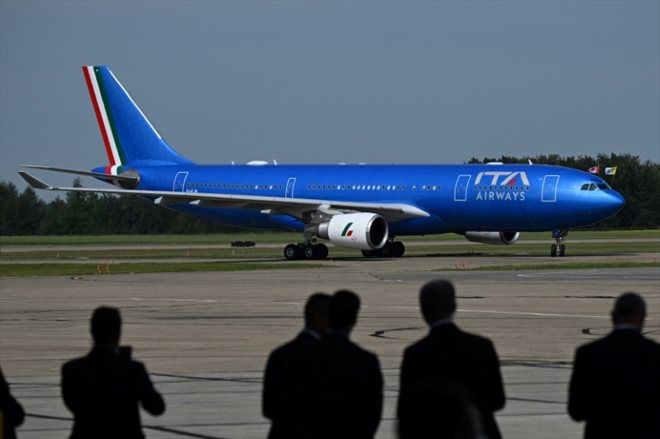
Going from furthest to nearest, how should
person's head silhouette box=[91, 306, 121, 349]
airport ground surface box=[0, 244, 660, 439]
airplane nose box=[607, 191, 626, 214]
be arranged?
1. airplane nose box=[607, 191, 626, 214]
2. airport ground surface box=[0, 244, 660, 439]
3. person's head silhouette box=[91, 306, 121, 349]

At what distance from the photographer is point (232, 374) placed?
1583cm

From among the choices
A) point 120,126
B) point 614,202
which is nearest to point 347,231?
point 614,202

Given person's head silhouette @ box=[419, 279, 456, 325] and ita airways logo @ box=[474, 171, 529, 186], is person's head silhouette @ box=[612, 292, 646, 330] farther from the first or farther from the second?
ita airways logo @ box=[474, 171, 529, 186]

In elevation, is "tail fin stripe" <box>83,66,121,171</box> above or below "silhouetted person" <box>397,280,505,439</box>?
above

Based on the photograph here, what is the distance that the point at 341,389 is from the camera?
24.1 feet

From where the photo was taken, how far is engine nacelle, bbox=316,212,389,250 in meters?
49.1

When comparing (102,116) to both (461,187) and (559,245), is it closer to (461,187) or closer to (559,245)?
(461,187)

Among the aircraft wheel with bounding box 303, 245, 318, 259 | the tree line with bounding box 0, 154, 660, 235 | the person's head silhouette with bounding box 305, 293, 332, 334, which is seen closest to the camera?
the person's head silhouette with bounding box 305, 293, 332, 334

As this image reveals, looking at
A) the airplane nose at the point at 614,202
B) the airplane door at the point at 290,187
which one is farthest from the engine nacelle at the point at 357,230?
the airplane nose at the point at 614,202

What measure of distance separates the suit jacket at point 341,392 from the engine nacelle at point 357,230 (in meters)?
41.4

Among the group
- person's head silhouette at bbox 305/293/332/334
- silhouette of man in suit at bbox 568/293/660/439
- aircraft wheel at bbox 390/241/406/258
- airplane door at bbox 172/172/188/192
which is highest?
airplane door at bbox 172/172/188/192

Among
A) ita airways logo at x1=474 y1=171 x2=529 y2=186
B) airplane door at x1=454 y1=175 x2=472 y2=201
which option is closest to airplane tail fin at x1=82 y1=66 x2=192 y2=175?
airplane door at x1=454 y1=175 x2=472 y2=201

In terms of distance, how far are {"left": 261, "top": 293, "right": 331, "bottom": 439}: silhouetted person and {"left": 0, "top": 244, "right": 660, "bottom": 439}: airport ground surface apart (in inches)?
135

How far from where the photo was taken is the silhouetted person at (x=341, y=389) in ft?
24.2
